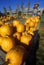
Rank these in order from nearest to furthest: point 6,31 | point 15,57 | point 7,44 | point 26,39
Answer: point 15,57 → point 7,44 → point 26,39 → point 6,31

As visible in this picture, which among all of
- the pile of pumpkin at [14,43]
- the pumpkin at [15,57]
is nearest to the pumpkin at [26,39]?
the pile of pumpkin at [14,43]

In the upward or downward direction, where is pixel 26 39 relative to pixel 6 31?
downward

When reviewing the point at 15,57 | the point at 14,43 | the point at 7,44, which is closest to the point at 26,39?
the point at 14,43

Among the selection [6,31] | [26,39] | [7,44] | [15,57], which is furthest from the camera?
[6,31]

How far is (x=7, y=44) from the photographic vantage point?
2.06 m

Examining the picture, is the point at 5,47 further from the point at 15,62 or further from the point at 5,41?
the point at 15,62

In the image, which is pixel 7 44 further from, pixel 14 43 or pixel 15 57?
pixel 15 57

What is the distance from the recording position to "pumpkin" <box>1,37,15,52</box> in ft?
6.70

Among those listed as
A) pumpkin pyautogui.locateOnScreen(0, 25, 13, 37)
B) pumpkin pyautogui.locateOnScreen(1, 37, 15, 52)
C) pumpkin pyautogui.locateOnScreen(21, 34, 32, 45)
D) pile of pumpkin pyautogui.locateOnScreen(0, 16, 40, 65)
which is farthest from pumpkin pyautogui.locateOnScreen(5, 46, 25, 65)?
pumpkin pyautogui.locateOnScreen(0, 25, 13, 37)

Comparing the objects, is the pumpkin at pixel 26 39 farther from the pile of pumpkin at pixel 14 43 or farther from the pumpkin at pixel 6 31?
the pumpkin at pixel 6 31

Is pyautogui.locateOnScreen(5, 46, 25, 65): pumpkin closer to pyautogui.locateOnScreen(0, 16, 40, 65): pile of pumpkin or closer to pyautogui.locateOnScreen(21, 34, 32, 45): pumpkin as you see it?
pyautogui.locateOnScreen(0, 16, 40, 65): pile of pumpkin

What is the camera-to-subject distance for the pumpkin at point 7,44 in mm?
2043

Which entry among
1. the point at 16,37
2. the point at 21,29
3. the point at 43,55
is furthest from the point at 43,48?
the point at 16,37

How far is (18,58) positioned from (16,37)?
0.64 m
